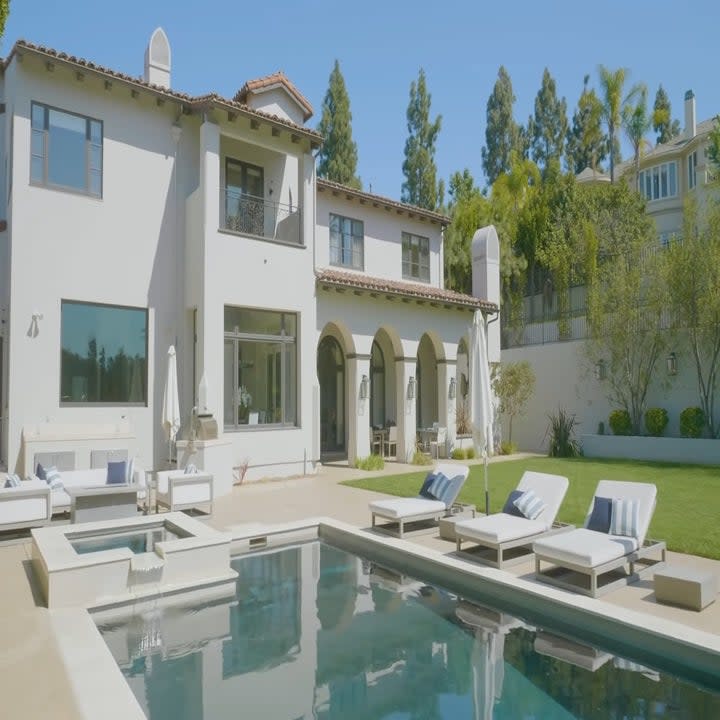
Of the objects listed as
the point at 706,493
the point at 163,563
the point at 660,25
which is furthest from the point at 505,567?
the point at 660,25

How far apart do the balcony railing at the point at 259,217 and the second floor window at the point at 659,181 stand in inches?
1056

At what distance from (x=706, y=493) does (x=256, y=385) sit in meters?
11.6

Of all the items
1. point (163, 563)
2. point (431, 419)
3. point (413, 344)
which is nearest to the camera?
point (163, 563)

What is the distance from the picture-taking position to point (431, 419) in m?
25.3

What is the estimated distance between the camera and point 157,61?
1686cm

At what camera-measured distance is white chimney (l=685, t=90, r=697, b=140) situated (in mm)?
35469

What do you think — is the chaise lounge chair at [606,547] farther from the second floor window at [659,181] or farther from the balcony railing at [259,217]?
the second floor window at [659,181]

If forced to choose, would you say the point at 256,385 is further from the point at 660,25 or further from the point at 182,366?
the point at 660,25

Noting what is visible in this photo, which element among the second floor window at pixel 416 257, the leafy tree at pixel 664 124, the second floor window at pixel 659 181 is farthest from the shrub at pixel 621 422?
the leafy tree at pixel 664 124

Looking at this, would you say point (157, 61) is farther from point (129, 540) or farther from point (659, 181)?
point (659, 181)

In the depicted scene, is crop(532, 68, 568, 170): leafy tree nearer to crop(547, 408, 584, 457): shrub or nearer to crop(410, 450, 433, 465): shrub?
crop(547, 408, 584, 457): shrub

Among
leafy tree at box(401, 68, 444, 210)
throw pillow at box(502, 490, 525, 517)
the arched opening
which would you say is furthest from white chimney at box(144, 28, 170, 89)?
leafy tree at box(401, 68, 444, 210)

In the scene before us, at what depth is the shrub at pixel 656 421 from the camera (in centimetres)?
2112

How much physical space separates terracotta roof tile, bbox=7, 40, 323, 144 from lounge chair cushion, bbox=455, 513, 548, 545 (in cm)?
1255
